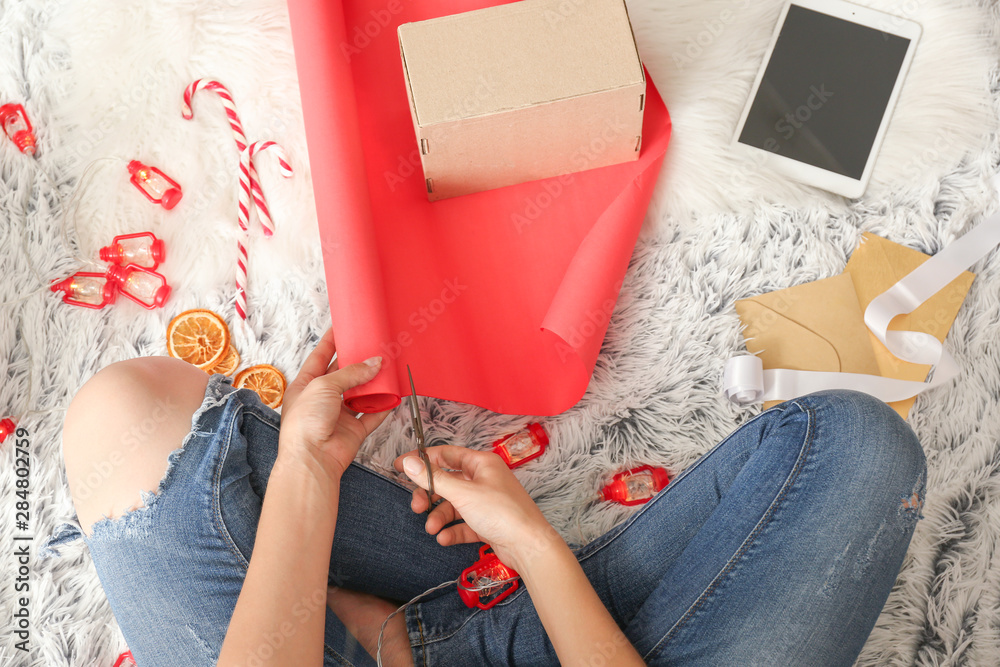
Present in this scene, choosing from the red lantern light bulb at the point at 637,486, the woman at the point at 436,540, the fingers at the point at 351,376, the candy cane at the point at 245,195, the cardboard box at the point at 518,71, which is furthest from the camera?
the candy cane at the point at 245,195

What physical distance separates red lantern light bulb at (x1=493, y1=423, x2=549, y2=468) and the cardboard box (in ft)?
1.59

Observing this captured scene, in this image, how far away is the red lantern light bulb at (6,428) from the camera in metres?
1.19

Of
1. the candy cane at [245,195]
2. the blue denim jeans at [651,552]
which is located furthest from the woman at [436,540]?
the candy cane at [245,195]

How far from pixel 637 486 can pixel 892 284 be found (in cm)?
58

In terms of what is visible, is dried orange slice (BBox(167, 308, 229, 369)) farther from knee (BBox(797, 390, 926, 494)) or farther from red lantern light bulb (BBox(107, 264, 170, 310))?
knee (BBox(797, 390, 926, 494))

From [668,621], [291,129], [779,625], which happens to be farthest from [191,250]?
[779,625]

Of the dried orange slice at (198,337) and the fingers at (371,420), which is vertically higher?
the dried orange slice at (198,337)

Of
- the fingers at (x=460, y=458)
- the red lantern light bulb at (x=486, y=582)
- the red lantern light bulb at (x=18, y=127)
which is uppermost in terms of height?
the red lantern light bulb at (x=18, y=127)

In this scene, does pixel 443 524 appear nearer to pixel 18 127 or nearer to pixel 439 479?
pixel 439 479

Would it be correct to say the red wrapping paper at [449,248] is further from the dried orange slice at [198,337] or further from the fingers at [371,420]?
the dried orange slice at [198,337]

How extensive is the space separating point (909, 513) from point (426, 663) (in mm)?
673

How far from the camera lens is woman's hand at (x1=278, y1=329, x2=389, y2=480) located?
88 centimetres

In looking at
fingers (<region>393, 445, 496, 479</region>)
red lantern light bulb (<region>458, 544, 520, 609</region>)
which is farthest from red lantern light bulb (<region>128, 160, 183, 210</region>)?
red lantern light bulb (<region>458, 544, 520, 609</region>)

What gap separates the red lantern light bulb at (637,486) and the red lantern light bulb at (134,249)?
0.93m
